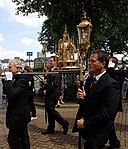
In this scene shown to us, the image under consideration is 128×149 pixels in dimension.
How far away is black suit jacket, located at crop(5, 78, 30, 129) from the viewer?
17.5 feet

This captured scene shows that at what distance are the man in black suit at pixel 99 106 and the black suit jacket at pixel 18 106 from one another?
1.45m

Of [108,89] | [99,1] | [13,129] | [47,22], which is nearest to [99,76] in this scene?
[108,89]

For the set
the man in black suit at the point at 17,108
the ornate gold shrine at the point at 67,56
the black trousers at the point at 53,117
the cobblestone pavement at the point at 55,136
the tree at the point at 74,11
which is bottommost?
the cobblestone pavement at the point at 55,136

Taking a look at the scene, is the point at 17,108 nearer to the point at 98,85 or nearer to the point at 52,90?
the point at 98,85

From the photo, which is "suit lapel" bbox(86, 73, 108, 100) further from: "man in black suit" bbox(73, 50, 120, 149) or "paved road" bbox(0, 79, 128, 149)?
"paved road" bbox(0, 79, 128, 149)

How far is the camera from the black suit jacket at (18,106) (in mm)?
5328

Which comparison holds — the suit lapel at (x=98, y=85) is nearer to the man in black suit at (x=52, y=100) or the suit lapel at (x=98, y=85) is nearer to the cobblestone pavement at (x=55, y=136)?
the cobblestone pavement at (x=55, y=136)

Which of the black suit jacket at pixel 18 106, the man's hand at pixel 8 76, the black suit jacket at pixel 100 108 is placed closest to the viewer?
the black suit jacket at pixel 100 108

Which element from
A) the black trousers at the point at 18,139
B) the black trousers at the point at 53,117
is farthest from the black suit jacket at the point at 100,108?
the black trousers at the point at 53,117

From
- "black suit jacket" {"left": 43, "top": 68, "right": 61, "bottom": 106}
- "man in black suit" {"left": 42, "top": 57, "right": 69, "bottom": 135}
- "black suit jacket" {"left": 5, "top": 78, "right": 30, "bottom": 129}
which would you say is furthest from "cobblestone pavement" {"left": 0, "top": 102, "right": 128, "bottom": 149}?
"black suit jacket" {"left": 5, "top": 78, "right": 30, "bottom": 129}

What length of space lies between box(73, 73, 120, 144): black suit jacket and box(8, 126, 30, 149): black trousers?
167 centimetres

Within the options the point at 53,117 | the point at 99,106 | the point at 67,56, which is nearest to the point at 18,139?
the point at 99,106

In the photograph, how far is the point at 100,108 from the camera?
3.98m

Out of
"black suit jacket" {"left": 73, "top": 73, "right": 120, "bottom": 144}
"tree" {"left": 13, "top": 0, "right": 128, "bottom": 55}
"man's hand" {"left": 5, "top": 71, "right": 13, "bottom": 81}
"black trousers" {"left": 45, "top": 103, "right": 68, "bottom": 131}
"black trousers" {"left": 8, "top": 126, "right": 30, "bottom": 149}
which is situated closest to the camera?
"black suit jacket" {"left": 73, "top": 73, "right": 120, "bottom": 144}
